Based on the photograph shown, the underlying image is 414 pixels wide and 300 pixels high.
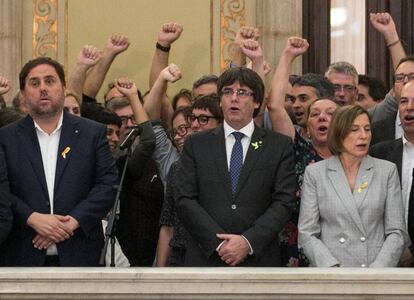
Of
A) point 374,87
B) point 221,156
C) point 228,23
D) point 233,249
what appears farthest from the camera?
point 228,23

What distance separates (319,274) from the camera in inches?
218

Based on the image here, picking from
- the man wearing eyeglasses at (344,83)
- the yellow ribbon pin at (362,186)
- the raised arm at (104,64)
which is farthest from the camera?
the raised arm at (104,64)

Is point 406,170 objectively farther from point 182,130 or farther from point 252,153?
point 182,130

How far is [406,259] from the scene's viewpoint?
6.94 metres

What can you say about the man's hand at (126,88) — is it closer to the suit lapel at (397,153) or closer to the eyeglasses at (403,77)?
the eyeglasses at (403,77)

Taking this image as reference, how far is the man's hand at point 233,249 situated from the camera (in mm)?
6648

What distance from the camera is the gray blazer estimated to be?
671 cm

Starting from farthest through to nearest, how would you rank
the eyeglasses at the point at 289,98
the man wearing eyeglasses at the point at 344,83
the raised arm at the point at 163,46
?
the raised arm at the point at 163,46 → the man wearing eyeglasses at the point at 344,83 → the eyeglasses at the point at 289,98

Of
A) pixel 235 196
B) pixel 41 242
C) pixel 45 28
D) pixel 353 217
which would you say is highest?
pixel 45 28

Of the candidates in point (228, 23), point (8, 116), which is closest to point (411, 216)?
point (8, 116)

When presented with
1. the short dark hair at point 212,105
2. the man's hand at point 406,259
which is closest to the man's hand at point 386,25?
the short dark hair at point 212,105

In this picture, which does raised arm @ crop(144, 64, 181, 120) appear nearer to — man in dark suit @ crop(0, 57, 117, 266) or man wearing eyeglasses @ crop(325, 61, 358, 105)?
man wearing eyeglasses @ crop(325, 61, 358, 105)

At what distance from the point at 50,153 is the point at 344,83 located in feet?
7.41

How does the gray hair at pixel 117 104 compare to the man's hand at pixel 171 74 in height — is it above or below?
below
